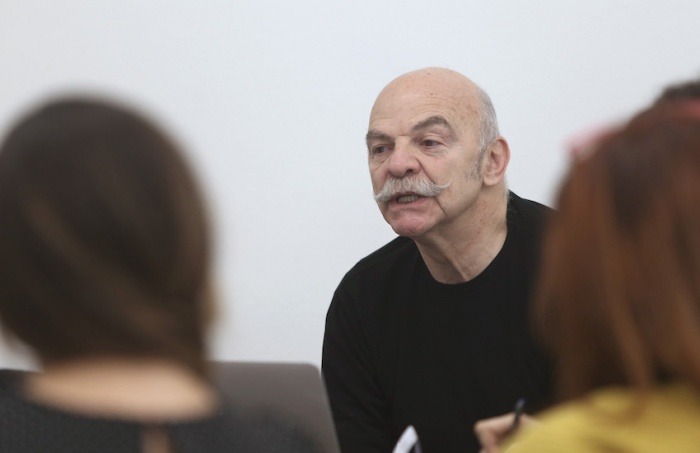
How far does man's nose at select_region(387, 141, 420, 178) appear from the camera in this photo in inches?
82.0

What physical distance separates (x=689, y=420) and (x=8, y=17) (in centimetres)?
216

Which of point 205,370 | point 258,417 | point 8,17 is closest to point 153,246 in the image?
point 205,370

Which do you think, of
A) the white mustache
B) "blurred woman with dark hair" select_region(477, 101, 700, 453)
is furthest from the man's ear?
"blurred woman with dark hair" select_region(477, 101, 700, 453)

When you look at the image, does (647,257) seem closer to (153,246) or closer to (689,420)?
(689,420)

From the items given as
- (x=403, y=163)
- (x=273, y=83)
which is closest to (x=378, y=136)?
(x=403, y=163)

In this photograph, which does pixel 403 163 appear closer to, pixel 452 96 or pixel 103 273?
pixel 452 96

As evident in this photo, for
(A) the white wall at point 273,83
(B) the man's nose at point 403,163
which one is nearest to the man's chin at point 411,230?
(B) the man's nose at point 403,163

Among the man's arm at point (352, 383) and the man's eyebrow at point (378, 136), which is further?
the man's eyebrow at point (378, 136)

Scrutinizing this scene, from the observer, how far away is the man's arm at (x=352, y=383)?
1962 mm

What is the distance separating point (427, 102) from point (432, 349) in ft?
1.62

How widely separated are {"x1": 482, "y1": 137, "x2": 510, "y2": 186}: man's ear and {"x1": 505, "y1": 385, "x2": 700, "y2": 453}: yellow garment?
1.21 meters

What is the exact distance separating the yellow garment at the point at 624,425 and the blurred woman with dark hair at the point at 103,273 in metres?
0.32

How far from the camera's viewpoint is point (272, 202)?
8.75ft

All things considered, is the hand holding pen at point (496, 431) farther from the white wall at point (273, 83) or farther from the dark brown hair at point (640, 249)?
the white wall at point (273, 83)
